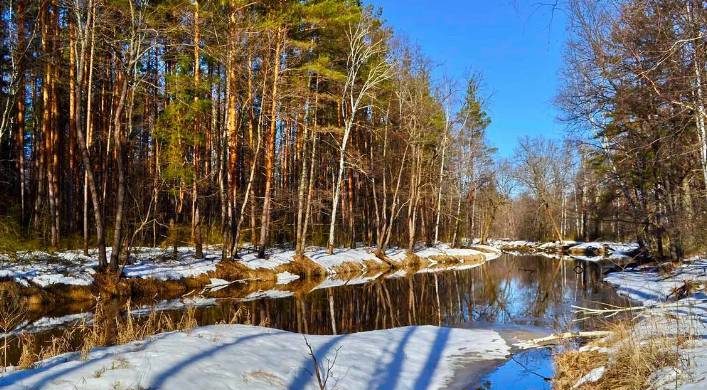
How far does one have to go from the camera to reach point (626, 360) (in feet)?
18.4

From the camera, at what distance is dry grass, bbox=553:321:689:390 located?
17.0 ft

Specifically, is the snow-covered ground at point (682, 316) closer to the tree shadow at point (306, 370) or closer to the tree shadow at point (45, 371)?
the tree shadow at point (306, 370)

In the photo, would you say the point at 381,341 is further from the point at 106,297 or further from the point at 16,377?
the point at 106,297

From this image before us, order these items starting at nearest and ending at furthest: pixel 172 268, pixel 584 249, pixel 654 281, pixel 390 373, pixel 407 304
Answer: pixel 390 373, pixel 407 304, pixel 654 281, pixel 172 268, pixel 584 249

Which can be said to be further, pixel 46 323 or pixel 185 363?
pixel 46 323

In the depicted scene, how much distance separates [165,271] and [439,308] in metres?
9.56

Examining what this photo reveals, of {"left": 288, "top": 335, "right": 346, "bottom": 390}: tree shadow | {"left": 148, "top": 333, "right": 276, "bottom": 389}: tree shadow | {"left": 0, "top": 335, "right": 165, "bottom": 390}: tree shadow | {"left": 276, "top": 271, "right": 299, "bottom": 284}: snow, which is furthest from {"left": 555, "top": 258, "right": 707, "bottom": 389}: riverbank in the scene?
{"left": 276, "top": 271, "right": 299, "bottom": 284}: snow

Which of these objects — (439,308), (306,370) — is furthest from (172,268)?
(306,370)

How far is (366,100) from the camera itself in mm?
30453

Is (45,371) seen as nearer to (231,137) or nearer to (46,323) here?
(46,323)

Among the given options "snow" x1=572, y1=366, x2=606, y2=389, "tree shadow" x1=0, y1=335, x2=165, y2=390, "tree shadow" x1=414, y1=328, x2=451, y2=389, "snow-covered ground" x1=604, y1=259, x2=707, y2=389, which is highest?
"snow-covered ground" x1=604, y1=259, x2=707, y2=389

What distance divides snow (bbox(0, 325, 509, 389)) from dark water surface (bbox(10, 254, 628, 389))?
837 millimetres

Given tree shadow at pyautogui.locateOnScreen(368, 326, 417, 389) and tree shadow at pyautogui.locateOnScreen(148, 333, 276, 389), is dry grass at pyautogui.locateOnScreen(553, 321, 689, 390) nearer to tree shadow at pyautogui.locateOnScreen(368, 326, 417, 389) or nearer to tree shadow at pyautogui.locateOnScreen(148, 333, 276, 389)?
tree shadow at pyautogui.locateOnScreen(368, 326, 417, 389)

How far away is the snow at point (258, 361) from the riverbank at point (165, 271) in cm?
826
